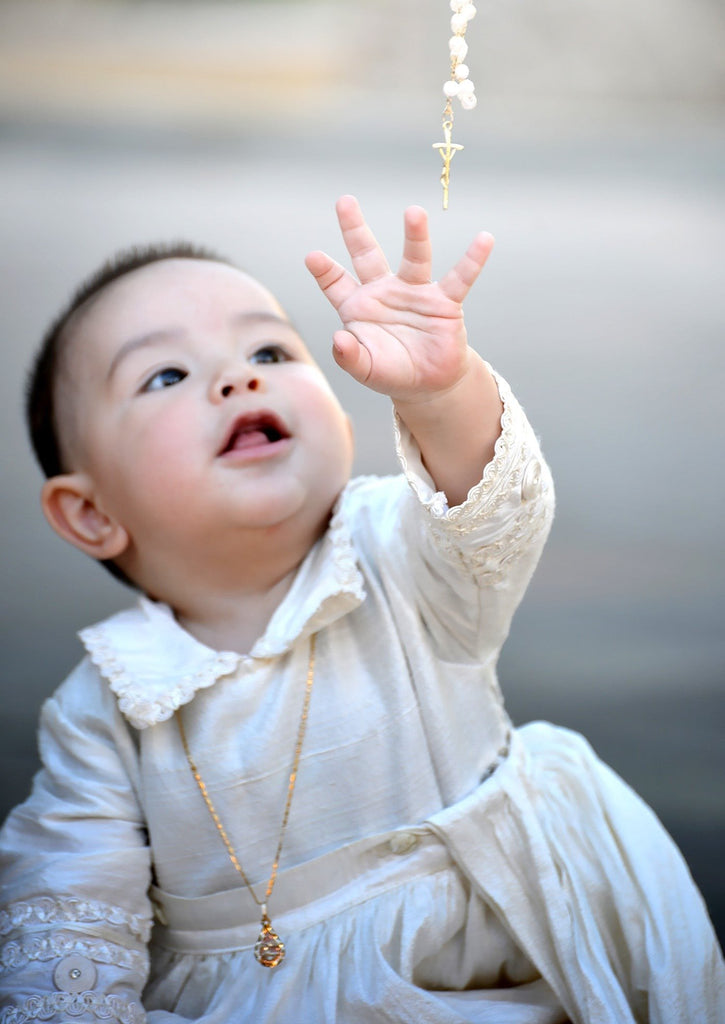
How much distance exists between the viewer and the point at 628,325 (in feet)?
5.06

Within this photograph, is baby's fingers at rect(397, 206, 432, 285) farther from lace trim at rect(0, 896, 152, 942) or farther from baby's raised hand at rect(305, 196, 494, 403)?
lace trim at rect(0, 896, 152, 942)

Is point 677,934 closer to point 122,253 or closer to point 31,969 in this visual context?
point 31,969

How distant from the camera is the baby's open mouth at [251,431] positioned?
945 millimetres

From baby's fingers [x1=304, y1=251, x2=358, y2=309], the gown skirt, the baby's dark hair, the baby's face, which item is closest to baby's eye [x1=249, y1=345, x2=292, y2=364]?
the baby's face

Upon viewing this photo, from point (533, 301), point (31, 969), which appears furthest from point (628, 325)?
point (31, 969)

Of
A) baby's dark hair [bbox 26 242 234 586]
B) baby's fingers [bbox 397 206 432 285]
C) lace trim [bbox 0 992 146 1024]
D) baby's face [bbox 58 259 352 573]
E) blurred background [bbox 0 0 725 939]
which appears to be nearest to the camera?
baby's fingers [bbox 397 206 432 285]

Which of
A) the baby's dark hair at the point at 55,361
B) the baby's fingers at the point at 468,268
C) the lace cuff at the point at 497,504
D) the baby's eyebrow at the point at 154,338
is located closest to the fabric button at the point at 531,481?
the lace cuff at the point at 497,504

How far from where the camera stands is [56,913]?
886mm

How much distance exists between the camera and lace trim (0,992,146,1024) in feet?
2.72

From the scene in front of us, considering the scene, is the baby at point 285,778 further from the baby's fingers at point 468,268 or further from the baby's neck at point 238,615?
the baby's fingers at point 468,268

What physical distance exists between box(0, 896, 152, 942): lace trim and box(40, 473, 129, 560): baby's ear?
0.94 feet

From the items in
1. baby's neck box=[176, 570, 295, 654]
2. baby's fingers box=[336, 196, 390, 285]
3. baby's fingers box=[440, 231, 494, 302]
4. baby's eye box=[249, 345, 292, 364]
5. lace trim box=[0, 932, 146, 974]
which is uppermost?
baby's fingers box=[336, 196, 390, 285]

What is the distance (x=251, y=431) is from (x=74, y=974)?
1.36 feet

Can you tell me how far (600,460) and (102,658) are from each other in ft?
2.48
